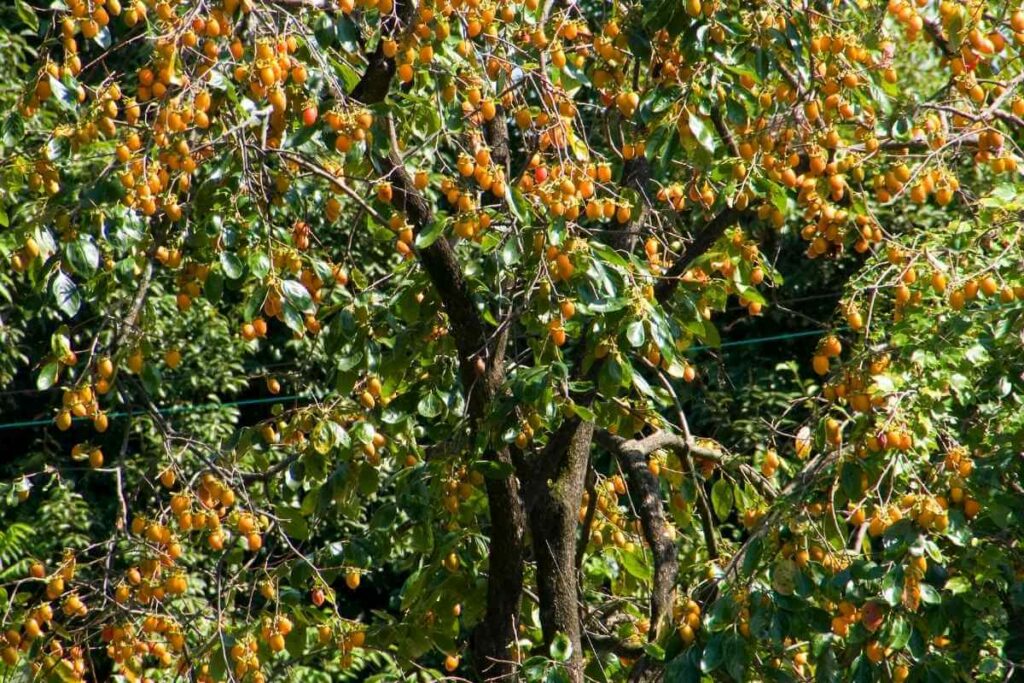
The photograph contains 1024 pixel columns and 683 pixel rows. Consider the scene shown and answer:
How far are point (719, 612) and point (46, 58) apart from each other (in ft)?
5.27

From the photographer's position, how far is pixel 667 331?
2568 mm

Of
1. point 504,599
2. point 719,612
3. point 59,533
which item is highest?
point 719,612

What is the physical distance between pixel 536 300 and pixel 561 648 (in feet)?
2.34

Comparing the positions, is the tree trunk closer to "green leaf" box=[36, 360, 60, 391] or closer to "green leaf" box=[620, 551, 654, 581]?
"green leaf" box=[620, 551, 654, 581]

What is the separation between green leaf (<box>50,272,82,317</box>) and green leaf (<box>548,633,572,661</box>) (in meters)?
1.16

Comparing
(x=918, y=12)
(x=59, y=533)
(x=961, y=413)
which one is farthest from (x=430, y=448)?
(x=59, y=533)

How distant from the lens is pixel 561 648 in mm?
2846

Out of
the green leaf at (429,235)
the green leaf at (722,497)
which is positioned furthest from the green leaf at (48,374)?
the green leaf at (722,497)

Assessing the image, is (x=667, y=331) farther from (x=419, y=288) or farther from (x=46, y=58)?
(x=46, y=58)

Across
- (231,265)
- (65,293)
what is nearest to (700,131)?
(231,265)

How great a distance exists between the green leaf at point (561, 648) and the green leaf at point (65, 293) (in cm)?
116

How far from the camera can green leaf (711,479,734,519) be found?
3.58 m

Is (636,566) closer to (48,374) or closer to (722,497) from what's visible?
(722,497)

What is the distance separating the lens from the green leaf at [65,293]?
101 inches
